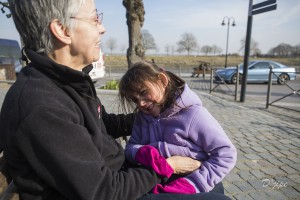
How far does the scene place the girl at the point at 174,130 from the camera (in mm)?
1686

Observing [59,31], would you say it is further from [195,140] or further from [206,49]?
[206,49]

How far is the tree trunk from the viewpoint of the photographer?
33.1 feet

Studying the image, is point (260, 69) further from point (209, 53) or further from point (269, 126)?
point (209, 53)

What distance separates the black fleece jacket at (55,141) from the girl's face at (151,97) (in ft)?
1.74

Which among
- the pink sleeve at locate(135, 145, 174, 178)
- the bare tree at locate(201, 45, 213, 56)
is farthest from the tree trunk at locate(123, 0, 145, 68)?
the bare tree at locate(201, 45, 213, 56)

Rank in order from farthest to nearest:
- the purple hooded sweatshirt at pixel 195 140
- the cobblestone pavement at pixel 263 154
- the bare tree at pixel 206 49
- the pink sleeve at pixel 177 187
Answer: the bare tree at pixel 206 49 → the cobblestone pavement at pixel 263 154 → the purple hooded sweatshirt at pixel 195 140 → the pink sleeve at pixel 177 187

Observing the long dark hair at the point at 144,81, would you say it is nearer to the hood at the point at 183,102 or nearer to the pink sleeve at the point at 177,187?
the hood at the point at 183,102

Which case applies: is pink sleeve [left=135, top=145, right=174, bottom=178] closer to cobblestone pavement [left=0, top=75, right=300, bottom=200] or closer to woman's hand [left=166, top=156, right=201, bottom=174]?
woman's hand [left=166, top=156, right=201, bottom=174]

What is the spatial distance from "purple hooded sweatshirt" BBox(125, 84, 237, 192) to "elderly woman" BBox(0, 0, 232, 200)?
0.32 metres

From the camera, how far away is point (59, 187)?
3.73 feet

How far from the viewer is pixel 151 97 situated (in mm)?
1843

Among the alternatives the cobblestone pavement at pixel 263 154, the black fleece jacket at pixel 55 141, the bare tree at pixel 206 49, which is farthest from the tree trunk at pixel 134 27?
the bare tree at pixel 206 49

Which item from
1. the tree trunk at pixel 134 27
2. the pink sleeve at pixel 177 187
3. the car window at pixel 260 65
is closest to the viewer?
the pink sleeve at pixel 177 187

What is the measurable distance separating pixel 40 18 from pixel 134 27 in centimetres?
935
